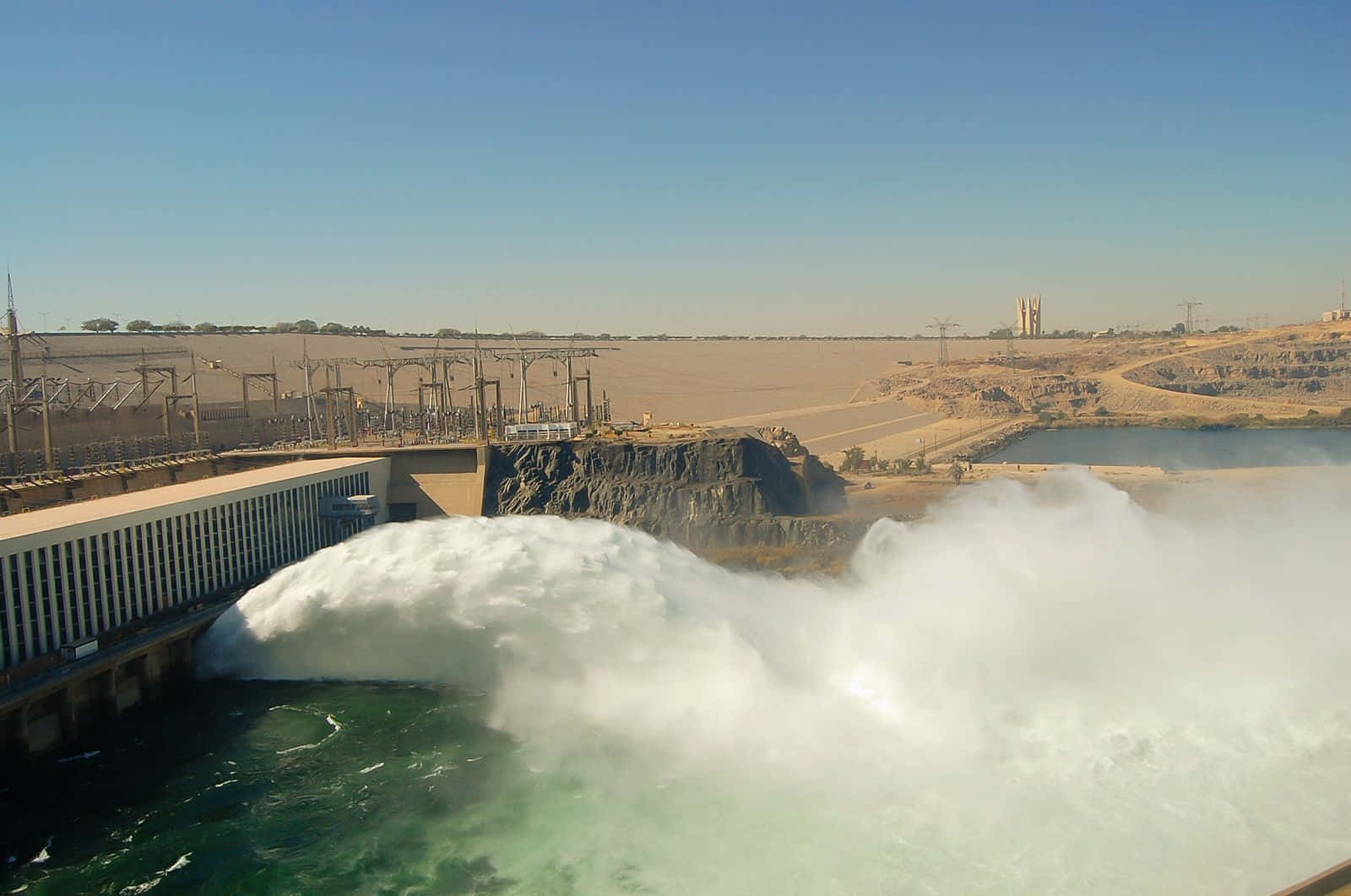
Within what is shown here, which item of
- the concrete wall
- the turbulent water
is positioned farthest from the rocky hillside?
the concrete wall

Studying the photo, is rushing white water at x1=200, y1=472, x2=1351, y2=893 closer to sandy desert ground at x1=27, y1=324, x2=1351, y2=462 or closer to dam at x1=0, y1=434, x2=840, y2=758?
dam at x1=0, y1=434, x2=840, y2=758

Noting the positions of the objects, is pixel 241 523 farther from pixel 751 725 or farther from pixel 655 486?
pixel 751 725

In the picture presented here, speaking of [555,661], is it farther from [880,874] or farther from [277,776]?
[880,874]

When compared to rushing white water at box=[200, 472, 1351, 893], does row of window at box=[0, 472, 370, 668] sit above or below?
above

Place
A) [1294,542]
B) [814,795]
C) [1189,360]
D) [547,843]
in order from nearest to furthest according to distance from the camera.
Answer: [547,843] < [814,795] < [1294,542] < [1189,360]

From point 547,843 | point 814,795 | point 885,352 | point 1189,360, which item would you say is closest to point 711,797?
point 814,795

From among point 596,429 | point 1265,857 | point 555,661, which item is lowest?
point 1265,857

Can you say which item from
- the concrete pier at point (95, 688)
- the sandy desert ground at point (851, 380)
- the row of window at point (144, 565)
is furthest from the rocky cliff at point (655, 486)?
the sandy desert ground at point (851, 380)
